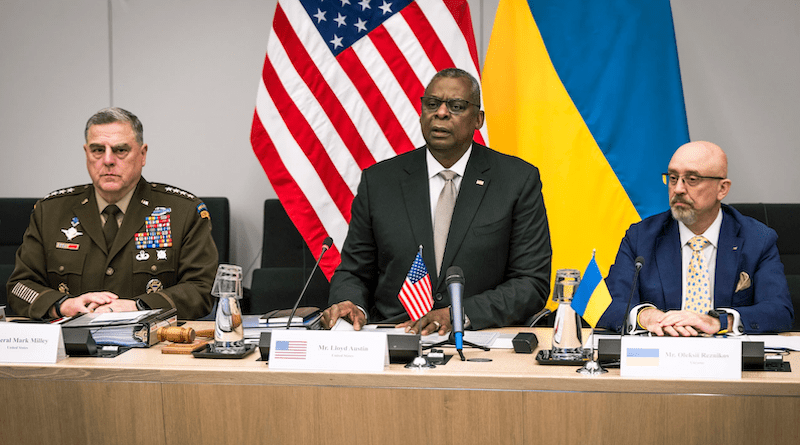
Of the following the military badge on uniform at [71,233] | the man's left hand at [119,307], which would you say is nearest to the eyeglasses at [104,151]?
the military badge on uniform at [71,233]

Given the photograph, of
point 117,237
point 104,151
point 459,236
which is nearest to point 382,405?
point 459,236

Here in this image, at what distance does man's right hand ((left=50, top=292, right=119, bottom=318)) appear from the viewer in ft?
7.70

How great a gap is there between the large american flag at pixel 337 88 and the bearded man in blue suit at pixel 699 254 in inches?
54.9

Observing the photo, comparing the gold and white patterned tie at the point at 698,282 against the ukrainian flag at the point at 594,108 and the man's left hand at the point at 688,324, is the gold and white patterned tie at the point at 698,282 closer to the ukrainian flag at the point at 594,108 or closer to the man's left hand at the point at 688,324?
the man's left hand at the point at 688,324

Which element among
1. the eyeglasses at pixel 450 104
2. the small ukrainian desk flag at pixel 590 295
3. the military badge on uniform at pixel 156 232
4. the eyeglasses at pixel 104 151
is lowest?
the small ukrainian desk flag at pixel 590 295

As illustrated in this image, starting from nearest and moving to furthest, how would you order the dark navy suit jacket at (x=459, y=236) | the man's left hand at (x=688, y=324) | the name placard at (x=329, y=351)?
the name placard at (x=329, y=351), the man's left hand at (x=688, y=324), the dark navy suit jacket at (x=459, y=236)

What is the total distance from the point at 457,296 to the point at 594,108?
2.04m

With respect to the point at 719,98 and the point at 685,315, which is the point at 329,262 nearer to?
the point at 685,315

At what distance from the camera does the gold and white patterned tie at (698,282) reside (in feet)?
7.88

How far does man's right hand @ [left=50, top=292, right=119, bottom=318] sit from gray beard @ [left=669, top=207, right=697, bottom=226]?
1.94m

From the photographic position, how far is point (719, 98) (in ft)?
13.6

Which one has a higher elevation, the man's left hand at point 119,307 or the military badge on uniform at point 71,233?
the military badge on uniform at point 71,233

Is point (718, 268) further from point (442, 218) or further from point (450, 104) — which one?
point (450, 104)

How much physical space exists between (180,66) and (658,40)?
279 centimetres
